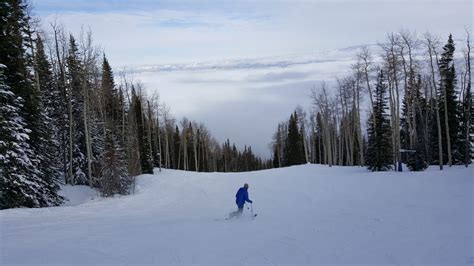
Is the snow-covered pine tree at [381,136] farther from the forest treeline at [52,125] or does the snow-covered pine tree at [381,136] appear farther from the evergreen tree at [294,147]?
the evergreen tree at [294,147]

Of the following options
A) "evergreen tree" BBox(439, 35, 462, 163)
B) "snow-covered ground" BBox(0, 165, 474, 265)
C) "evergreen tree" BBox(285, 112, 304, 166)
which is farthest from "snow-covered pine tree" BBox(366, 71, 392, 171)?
"evergreen tree" BBox(285, 112, 304, 166)

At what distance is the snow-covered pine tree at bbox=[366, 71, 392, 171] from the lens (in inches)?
1396

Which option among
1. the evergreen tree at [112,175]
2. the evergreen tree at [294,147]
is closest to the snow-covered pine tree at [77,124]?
the evergreen tree at [112,175]

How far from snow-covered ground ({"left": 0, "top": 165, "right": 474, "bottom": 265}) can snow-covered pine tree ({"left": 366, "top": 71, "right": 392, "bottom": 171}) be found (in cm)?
1096

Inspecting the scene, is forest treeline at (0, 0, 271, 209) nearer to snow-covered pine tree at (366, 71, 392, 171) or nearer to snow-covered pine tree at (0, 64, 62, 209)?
snow-covered pine tree at (0, 64, 62, 209)

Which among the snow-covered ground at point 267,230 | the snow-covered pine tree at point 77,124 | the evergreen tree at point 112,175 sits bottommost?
the snow-covered ground at point 267,230

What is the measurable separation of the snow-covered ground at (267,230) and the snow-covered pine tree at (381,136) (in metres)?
11.0

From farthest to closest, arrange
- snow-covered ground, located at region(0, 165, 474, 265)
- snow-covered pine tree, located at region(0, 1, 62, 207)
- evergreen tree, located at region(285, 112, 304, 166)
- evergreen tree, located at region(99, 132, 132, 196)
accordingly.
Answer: evergreen tree, located at region(285, 112, 304, 166), evergreen tree, located at region(99, 132, 132, 196), snow-covered pine tree, located at region(0, 1, 62, 207), snow-covered ground, located at region(0, 165, 474, 265)

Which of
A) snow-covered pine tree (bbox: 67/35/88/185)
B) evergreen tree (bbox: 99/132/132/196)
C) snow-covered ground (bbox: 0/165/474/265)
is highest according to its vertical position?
snow-covered pine tree (bbox: 67/35/88/185)

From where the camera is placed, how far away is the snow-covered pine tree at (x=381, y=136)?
3547cm

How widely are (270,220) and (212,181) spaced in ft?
64.0

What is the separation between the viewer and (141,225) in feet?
48.4

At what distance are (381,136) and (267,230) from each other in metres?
26.1

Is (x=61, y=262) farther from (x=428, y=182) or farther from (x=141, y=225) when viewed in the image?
(x=428, y=182)
